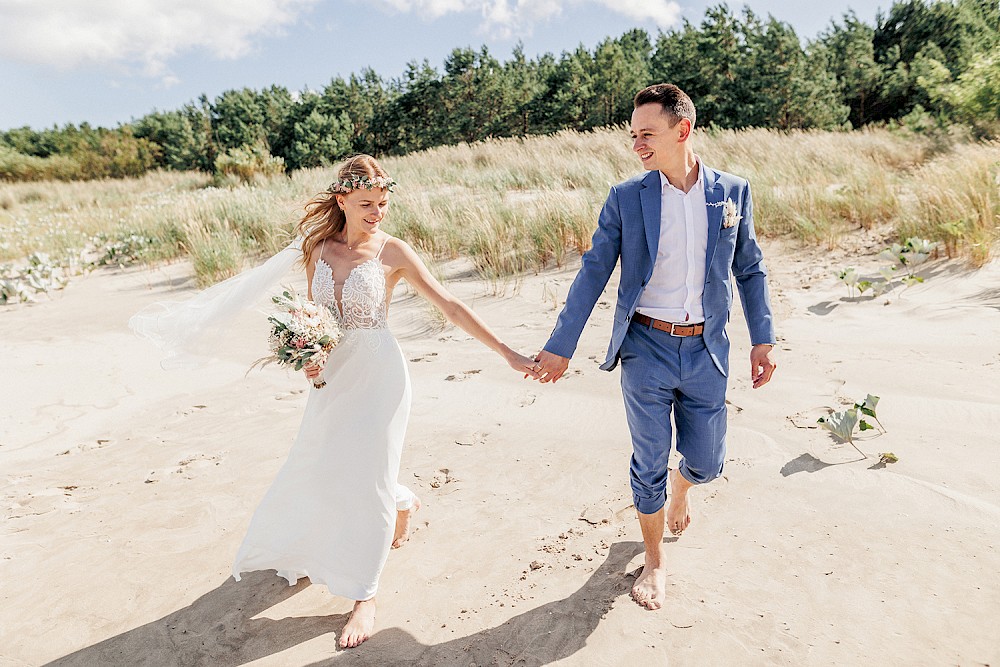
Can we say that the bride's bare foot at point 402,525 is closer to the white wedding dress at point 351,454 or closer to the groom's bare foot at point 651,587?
the white wedding dress at point 351,454

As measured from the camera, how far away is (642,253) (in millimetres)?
2930

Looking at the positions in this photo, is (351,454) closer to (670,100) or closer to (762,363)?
(762,363)

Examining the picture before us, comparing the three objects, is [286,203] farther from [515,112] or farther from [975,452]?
[515,112]

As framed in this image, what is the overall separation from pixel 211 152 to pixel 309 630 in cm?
3572

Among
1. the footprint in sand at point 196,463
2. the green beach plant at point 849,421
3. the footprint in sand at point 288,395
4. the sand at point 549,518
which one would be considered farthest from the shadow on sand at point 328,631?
the footprint in sand at point 288,395

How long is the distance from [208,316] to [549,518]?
218cm

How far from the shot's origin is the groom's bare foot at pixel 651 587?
3.04 metres

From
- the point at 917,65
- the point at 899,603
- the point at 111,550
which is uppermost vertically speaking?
the point at 917,65

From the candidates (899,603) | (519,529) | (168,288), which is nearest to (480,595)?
(519,529)

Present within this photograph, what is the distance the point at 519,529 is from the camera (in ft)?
12.5

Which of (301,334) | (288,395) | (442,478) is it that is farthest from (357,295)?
(288,395)

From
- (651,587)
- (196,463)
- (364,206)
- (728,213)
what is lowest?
(651,587)

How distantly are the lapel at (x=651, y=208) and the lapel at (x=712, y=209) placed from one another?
0.22 meters

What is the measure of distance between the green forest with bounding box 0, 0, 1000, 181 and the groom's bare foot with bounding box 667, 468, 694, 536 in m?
24.2
